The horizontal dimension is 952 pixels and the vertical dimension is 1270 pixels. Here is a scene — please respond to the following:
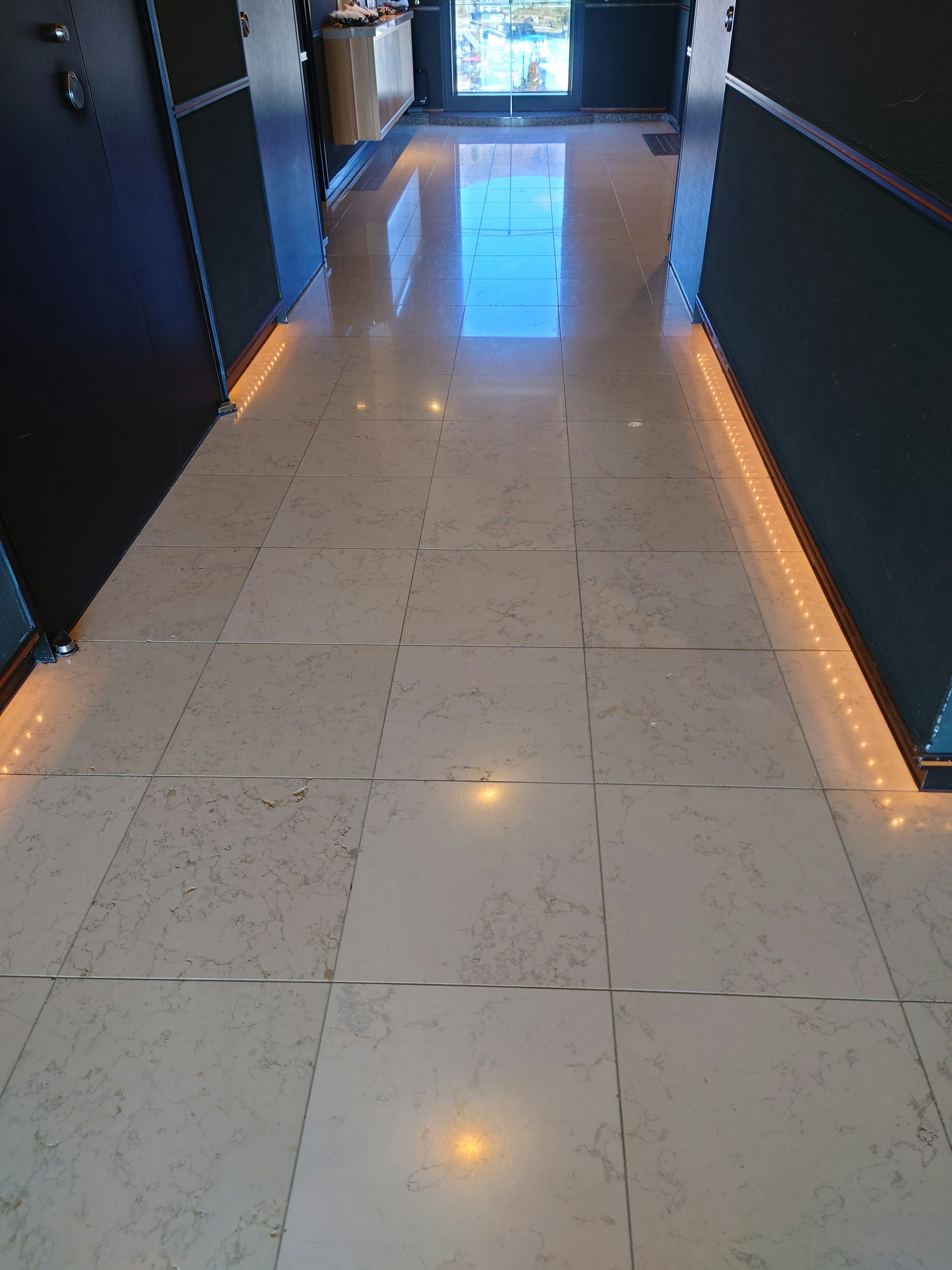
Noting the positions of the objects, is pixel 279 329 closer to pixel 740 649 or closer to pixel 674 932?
pixel 740 649

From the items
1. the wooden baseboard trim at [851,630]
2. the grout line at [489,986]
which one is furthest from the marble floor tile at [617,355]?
the grout line at [489,986]

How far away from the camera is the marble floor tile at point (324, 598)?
211 cm

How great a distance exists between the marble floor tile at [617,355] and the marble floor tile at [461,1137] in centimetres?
265

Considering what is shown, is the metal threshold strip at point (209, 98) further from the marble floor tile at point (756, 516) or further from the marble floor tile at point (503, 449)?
the marble floor tile at point (756, 516)

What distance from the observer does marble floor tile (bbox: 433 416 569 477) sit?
2.77 meters

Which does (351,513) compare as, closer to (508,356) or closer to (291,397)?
(291,397)

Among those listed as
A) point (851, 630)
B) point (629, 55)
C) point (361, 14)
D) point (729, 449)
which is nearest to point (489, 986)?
point (851, 630)

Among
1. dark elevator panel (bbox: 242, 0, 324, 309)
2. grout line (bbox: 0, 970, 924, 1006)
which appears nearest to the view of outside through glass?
dark elevator panel (bbox: 242, 0, 324, 309)

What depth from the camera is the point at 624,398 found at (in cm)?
321

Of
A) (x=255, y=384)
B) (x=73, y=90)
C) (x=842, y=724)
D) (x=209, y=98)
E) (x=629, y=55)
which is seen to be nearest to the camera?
(x=842, y=724)

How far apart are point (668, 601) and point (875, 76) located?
4.13 ft

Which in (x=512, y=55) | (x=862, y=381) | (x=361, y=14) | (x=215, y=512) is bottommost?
(x=215, y=512)

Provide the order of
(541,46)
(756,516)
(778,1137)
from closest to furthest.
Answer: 1. (778,1137)
2. (756,516)
3. (541,46)

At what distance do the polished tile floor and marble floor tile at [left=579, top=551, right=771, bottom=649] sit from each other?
12 mm
